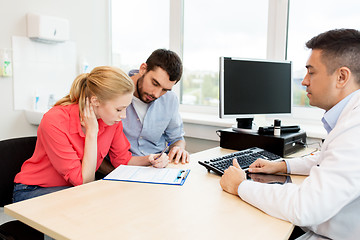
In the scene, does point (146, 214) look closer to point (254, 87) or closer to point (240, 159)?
point (240, 159)

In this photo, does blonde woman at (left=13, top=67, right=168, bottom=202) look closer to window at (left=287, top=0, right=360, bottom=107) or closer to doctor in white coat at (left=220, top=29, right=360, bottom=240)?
doctor in white coat at (left=220, top=29, right=360, bottom=240)

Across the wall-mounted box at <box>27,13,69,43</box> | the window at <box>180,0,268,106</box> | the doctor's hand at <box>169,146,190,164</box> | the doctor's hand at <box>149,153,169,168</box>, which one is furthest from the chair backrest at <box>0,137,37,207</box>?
the window at <box>180,0,268,106</box>

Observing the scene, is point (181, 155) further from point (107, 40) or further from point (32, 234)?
point (107, 40)

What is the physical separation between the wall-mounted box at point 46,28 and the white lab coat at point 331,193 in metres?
2.21


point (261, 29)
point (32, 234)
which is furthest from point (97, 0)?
point (32, 234)

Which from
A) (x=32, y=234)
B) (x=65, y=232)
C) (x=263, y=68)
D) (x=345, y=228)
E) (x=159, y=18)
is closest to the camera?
(x=65, y=232)

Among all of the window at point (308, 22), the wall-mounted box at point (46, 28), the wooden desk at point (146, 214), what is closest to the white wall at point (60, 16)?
the wall-mounted box at point (46, 28)

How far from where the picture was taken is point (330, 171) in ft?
2.82

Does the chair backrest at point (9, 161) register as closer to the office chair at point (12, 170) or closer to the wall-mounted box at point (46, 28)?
the office chair at point (12, 170)

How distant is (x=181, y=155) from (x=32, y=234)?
738 mm

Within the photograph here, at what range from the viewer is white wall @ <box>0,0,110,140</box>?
8.06 ft

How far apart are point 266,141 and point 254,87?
324 millimetres

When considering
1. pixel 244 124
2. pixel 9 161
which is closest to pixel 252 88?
pixel 244 124

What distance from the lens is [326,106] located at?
113cm
